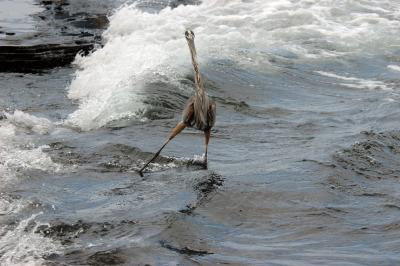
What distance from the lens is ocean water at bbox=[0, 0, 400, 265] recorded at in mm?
4332

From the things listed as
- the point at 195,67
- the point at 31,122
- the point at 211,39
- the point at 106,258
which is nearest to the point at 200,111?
the point at 195,67

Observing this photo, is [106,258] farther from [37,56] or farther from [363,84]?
[37,56]

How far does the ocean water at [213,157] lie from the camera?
14.2 ft

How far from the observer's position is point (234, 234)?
178 inches

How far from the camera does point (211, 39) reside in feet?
40.8

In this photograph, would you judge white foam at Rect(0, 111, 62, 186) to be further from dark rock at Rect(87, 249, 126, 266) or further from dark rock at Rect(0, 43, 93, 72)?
dark rock at Rect(0, 43, 93, 72)

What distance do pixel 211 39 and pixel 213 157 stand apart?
628 cm

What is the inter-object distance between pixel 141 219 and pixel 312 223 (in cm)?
126

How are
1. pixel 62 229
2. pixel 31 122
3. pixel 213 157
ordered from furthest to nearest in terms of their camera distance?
pixel 31 122, pixel 213 157, pixel 62 229

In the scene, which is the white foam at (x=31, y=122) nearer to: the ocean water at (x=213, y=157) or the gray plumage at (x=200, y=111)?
the ocean water at (x=213, y=157)

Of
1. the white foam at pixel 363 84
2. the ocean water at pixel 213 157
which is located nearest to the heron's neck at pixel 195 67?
the ocean water at pixel 213 157

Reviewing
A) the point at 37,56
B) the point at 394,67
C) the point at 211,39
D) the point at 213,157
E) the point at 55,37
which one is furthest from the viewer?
the point at 55,37

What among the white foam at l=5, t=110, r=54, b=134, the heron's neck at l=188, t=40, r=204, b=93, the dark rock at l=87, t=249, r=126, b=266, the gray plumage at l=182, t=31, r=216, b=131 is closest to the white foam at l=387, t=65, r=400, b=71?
the white foam at l=5, t=110, r=54, b=134

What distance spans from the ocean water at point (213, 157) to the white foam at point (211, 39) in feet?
0.20
